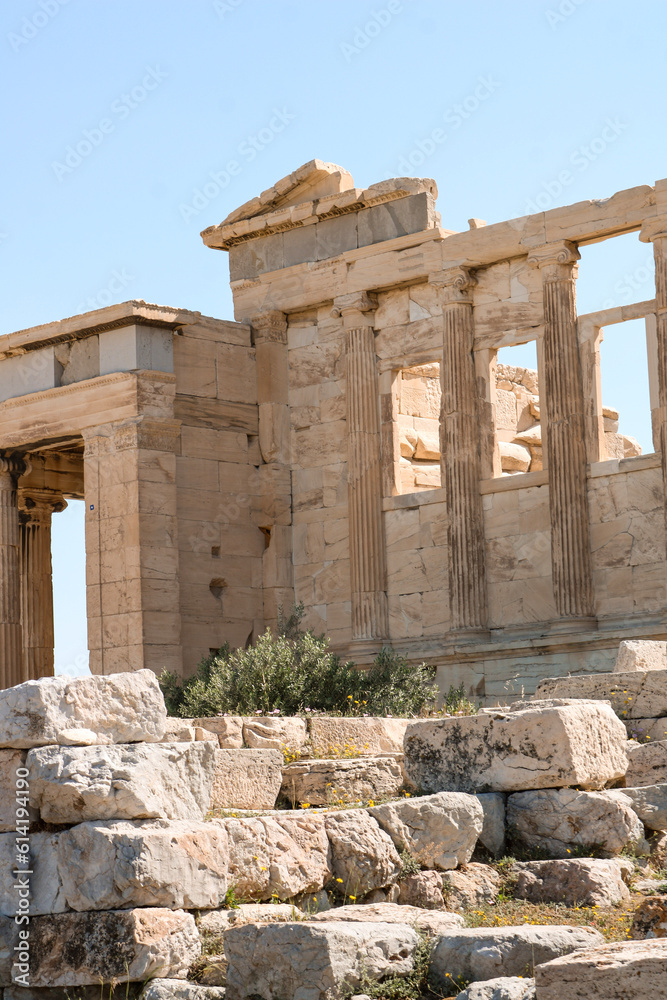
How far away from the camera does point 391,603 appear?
19.7 metres

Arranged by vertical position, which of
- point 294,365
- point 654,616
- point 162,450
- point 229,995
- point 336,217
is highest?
point 336,217

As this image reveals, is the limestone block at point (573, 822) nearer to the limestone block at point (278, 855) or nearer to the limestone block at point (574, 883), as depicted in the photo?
the limestone block at point (574, 883)

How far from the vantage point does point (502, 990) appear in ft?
21.5

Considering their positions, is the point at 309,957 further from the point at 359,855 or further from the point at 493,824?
the point at 493,824

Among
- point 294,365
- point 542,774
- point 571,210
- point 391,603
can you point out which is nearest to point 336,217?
point 294,365

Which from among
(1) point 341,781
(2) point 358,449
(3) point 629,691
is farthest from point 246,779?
(2) point 358,449

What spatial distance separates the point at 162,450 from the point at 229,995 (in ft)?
41.8

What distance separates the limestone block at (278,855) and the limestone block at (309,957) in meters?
0.86

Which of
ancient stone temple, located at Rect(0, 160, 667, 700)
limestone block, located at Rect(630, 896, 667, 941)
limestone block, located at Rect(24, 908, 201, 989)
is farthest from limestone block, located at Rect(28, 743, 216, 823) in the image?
ancient stone temple, located at Rect(0, 160, 667, 700)

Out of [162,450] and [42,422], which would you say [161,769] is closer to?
[162,450]

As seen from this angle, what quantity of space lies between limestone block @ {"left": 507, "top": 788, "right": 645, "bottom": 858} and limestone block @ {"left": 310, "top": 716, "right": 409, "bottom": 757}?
3.35 meters

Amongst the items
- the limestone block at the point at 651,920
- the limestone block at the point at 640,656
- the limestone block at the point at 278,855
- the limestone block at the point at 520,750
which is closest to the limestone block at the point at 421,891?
the limestone block at the point at 278,855

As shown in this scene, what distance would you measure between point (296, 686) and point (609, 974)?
10.6 m

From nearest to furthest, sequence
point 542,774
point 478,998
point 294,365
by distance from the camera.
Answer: point 478,998 < point 542,774 < point 294,365
